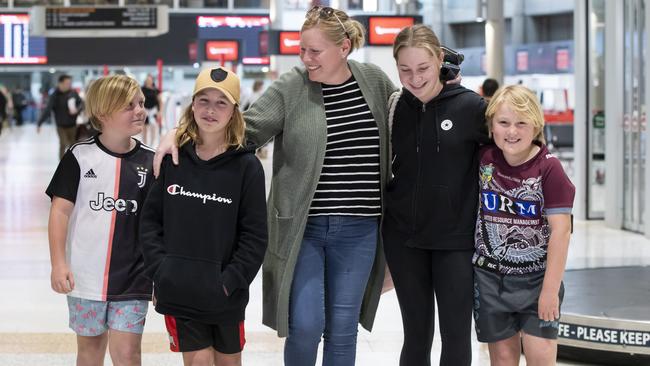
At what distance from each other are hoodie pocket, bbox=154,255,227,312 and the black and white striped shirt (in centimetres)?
51

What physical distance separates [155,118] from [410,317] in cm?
2106

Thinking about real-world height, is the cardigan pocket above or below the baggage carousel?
above

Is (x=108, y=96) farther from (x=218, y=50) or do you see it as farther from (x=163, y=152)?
(x=218, y=50)

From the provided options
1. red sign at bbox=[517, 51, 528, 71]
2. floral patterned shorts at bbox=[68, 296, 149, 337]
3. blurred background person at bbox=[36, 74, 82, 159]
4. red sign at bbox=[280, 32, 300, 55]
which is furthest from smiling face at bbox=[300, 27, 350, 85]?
red sign at bbox=[517, 51, 528, 71]

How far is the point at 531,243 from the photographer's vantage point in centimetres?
371

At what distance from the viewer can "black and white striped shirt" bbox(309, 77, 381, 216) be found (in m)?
3.82

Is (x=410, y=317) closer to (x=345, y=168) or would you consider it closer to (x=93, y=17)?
(x=345, y=168)

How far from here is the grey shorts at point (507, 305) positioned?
12.3 ft

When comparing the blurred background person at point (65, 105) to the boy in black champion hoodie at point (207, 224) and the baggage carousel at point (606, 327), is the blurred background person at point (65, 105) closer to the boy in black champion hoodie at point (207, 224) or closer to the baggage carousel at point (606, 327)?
the baggage carousel at point (606, 327)

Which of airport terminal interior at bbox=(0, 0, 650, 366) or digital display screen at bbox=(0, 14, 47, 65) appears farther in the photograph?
digital display screen at bbox=(0, 14, 47, 65)

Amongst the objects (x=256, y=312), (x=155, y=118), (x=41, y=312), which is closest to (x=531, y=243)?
(x=256, y=312)

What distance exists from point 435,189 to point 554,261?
0.47m

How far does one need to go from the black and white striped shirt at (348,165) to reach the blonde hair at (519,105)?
0.43 metres

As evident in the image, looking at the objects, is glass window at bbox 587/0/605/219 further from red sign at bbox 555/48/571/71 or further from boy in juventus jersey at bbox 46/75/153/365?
red sign at bbox 555/48/571/71
